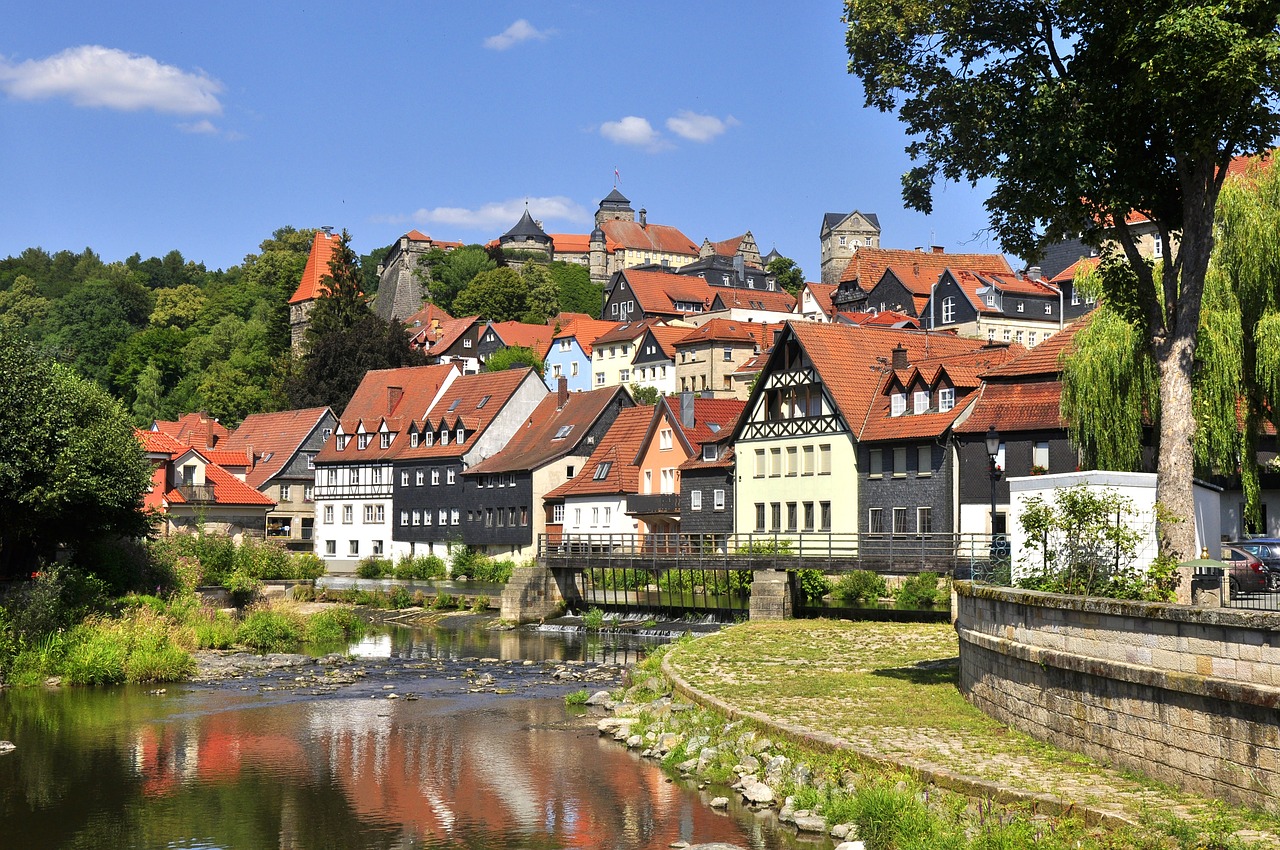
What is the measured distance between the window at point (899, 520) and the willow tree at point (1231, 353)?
15903 millimetres

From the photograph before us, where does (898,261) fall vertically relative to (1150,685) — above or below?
above

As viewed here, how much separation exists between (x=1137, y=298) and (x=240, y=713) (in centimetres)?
1884

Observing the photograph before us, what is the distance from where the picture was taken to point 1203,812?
13.2m

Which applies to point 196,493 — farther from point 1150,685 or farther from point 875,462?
point 1150,685

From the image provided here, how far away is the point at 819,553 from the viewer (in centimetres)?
5166

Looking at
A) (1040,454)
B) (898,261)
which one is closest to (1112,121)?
(1040,454)

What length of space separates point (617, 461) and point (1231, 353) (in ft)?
129

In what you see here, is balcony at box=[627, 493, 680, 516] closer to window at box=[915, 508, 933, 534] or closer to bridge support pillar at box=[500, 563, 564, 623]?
bridge support pillar at box=[500, 563, 564, 623]

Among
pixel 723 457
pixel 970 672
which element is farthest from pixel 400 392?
pixel 970 672

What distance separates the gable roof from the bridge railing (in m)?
12.4

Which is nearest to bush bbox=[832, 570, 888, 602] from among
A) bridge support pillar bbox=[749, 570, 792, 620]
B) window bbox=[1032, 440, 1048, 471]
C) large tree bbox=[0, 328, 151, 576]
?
bridge support pillar bbox=[749, 570, 792, 620]

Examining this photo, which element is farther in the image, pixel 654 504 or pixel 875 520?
pixel 654 504

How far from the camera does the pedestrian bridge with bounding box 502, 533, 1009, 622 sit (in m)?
41.2

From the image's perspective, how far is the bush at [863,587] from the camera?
43312 mm
